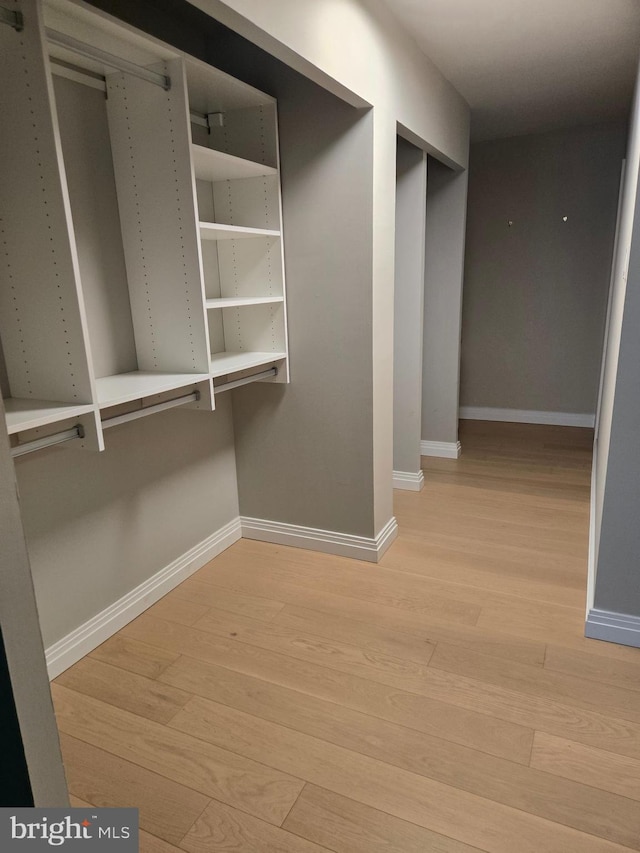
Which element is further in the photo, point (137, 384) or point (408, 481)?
point (408, 481)

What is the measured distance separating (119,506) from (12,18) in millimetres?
1600

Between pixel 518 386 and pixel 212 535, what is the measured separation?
347 cm

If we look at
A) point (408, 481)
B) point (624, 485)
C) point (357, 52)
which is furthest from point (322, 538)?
point (357, 52)

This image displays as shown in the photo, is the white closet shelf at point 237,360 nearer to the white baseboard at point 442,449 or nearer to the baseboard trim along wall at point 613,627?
the baseboard trim along wall at point 613,627

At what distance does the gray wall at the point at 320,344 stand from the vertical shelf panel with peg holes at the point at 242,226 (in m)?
0.07

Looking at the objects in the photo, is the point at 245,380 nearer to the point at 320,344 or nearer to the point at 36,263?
the point at 320,344

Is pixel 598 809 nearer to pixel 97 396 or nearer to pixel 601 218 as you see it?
pixel 97 396

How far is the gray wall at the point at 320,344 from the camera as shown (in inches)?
96.9

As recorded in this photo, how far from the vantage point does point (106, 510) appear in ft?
7.36

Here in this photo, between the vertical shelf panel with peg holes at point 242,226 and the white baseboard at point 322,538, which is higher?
the vertical shelf panel with peg holes at point 242,226

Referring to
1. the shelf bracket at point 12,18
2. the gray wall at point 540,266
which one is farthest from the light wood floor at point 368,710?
the gray wall at point 540,266

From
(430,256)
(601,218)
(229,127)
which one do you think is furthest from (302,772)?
(601,218)

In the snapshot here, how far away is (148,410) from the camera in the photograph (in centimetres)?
206

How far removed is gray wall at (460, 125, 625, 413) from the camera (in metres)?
4.71
